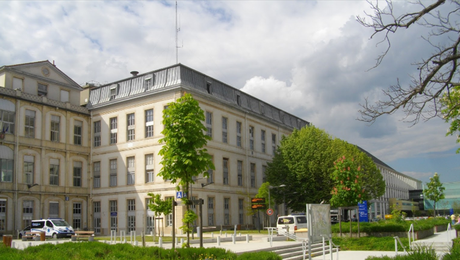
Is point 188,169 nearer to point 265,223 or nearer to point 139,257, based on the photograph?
point 139,257

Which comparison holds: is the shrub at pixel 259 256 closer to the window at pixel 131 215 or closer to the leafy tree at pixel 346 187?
the leafy tree at pixel 346 187

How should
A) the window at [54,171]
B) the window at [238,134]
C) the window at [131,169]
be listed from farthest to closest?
the window at [238,134], the window at [131,169], the window at [54,171]

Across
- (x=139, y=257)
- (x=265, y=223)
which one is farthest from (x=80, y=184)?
(x=139, y=257)

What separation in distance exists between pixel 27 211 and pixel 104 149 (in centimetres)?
1056

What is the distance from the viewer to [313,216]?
16188mm

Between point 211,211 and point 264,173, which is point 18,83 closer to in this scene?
point 211,211

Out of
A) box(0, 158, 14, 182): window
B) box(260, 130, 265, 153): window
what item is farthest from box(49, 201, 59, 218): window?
box(260, 130, 265, 153): window

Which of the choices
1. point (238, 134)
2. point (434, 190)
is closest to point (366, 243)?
point (238, 134)

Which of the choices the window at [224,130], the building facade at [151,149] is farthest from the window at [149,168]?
the window at [224,130]

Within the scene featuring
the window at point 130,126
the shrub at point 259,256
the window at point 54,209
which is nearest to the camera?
the shrub at point 259,256

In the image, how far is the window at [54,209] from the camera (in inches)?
1794

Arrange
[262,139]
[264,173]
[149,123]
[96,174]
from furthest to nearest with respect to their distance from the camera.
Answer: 1. [262,139]
2. [264,173]
3. [96,174]
4. [149,123]

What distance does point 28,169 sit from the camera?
44125 millimetres

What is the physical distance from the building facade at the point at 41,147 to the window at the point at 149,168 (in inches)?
335
